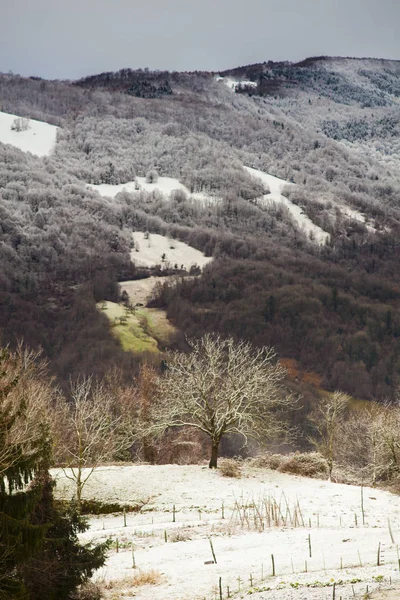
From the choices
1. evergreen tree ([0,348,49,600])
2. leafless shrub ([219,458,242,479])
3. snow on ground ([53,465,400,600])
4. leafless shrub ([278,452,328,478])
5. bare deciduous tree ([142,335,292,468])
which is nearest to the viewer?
evergreen tree ([0,348,49,600])

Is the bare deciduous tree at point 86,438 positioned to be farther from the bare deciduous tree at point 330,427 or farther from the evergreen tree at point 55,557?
the bare deciduous tree at point 330,427

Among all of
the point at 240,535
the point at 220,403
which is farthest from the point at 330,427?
the point at 240,535

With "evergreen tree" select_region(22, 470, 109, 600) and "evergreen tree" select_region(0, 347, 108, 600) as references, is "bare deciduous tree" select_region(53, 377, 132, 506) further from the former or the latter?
"evergreen tree" select_region(0, 347, 108, 600)

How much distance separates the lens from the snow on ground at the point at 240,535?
18375 millimetres

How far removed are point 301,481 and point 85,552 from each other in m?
21.7

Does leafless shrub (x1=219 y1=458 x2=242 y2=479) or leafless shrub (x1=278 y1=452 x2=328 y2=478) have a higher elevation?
leafless shrub (x1=219 y1=458 x2=242 y2=479)

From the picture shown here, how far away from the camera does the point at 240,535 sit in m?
25.6

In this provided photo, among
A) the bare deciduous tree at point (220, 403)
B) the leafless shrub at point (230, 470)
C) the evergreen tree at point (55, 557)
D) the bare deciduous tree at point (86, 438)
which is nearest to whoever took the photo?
the evergreen tree at point (55, 557)

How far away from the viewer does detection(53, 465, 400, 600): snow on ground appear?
18.4 meters

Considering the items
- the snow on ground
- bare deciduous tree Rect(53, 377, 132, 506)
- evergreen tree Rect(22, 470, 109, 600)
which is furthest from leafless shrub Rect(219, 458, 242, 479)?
evergreen tree Rect(22, 470, 109, 600)

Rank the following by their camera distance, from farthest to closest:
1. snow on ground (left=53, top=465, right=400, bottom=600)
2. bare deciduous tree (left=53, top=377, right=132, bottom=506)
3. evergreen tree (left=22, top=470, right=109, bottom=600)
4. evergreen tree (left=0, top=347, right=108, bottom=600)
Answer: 1. bare deciduous tree (left=53, top=377, right=132, bottom=506)
2. snow on ground (left=53, top=465, right=400, bottom=600)
3. evergreen tree (left=22, top=470, right=109, bottom=600)
4. evergreen tree (left=0, top=347, right=108, bottom=600)

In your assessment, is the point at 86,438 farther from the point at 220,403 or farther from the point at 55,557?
the point at 55,557

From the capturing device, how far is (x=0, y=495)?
643 inches

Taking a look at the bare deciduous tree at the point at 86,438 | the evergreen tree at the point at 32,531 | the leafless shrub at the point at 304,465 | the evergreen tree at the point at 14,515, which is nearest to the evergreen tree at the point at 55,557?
the evergreen tree at the point at 32,531
